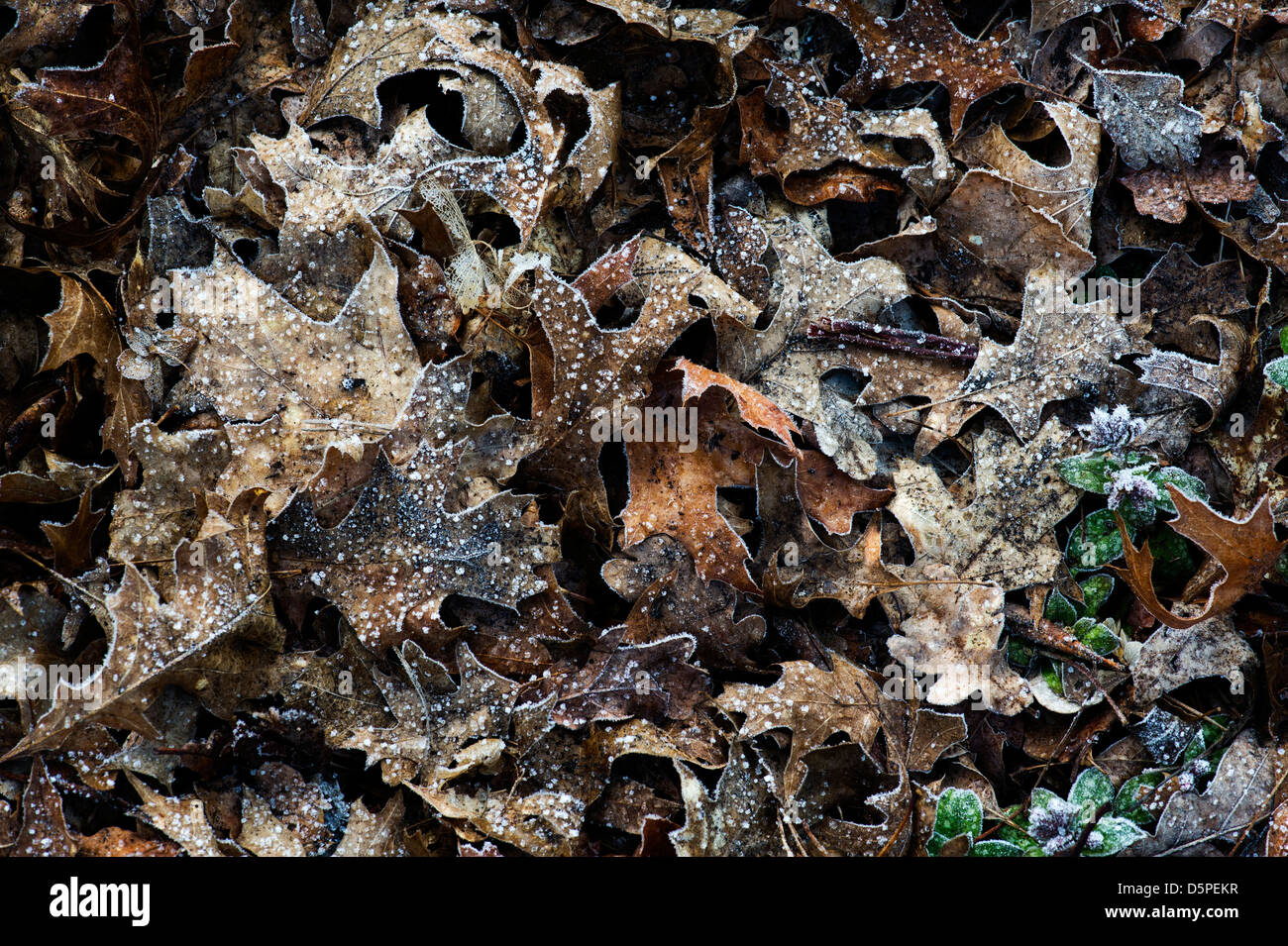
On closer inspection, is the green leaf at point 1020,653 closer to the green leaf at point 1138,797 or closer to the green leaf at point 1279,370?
the green leaf at point 1138,797

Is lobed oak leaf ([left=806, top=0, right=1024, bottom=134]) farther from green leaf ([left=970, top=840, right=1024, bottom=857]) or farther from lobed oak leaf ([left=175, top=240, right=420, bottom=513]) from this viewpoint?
green leaf ([left=970, top=840, right=1024, bottom=857])

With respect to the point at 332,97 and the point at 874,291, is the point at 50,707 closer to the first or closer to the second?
the point at 332,97

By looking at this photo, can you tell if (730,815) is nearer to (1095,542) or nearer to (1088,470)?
(1095,542)

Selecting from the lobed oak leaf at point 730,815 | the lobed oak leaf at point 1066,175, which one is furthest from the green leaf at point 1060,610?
the lobed oak leaf at point 1066,175

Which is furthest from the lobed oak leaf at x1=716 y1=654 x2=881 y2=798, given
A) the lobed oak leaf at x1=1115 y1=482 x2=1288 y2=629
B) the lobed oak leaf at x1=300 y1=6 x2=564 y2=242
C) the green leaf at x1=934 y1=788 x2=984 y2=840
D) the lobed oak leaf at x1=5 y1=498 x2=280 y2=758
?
the lobed oak leaf at x1=300 y1=6 x2=564 y2=242
